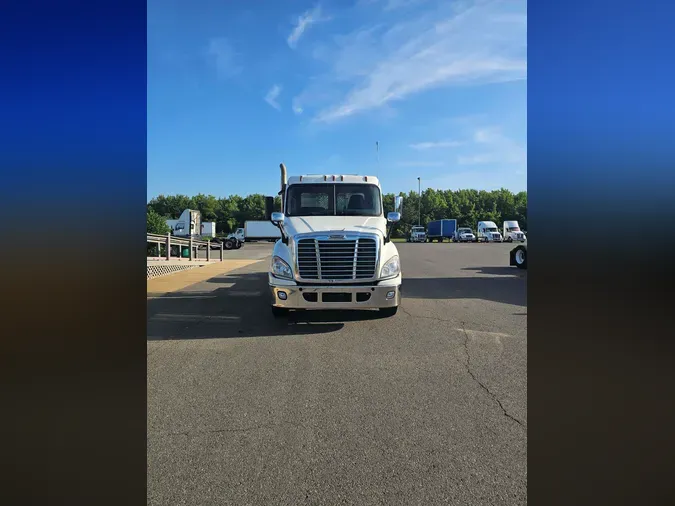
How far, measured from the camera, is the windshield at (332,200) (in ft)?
22.8

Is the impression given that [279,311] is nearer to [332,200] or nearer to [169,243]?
[332,200]

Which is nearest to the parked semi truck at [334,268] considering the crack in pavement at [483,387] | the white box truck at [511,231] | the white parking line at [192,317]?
the white parking line at [192,317]

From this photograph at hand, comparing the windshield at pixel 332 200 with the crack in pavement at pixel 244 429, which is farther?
the windshield at pixel 332 200

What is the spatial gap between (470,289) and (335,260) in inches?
208

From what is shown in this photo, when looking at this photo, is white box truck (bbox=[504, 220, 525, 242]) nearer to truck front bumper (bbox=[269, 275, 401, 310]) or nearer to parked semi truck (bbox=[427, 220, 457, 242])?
parked semi truck (bbox=[427, 220, 457, 242])

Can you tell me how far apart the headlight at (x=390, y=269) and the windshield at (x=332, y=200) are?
135 cm

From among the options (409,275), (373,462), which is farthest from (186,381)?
(409,275)

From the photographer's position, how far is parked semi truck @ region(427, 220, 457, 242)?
5261 centimetres

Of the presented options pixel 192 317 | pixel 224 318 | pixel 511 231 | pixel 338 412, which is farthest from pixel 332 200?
pixel 511 231

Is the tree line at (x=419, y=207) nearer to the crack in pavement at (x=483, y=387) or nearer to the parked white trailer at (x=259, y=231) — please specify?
the parked white trailer at (x=259, y=231)
